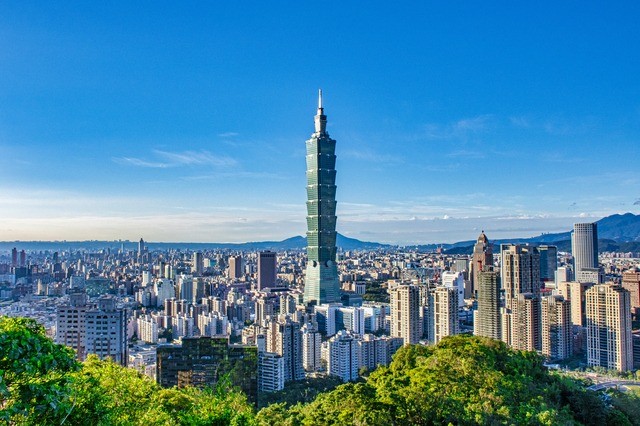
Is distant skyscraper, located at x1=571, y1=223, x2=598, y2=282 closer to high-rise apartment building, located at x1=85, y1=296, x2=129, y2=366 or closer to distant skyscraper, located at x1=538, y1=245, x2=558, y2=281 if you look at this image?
distant skyscraper, located at x1=538, y1=245, x2=558, y2=281

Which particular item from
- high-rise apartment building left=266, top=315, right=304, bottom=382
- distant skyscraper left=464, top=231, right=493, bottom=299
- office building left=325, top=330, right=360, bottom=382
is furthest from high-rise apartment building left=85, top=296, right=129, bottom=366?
distant skyscraper left=464, top=231, right=493, bottom=299

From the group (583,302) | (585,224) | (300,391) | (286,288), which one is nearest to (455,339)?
(300,391)

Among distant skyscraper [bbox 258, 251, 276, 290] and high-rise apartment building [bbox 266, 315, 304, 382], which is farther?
distant skyscraper [bbox 258, 251, 276, 290]

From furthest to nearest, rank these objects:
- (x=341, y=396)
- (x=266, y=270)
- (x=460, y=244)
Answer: (x=460, y=244), (x=266, y=270), (x=341, y=396)

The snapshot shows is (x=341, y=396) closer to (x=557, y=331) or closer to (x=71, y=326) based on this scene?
(x=71, y=326)

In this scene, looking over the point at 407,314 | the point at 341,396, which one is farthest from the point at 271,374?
the point at 341,396

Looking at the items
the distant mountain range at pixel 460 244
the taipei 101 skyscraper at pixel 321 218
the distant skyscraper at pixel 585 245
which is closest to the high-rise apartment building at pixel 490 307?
the taipei 101 skyscraper at pixel 321 218

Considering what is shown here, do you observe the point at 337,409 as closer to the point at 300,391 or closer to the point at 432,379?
the point at 432,379

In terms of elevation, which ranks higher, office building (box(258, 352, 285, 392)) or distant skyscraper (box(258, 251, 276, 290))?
distant skyscraper (box(258, 251, 276, 290))
